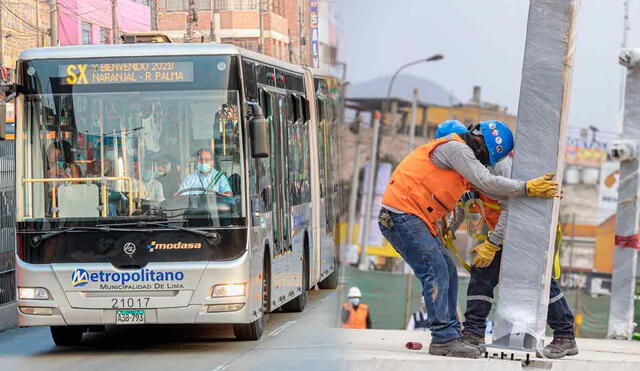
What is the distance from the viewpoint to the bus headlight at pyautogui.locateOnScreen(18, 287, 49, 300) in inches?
395

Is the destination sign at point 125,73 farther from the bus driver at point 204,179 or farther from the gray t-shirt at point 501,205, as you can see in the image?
the gray t-shirt at point 501,205

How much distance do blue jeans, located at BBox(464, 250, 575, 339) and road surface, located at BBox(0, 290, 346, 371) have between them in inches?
56.5

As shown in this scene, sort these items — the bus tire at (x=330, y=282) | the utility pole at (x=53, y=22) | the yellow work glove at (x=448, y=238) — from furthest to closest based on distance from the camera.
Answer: the utility pole at (x=53, y=22), the bus tire at (x=330, y=282), the yellow work glove at (x=448, y=238)

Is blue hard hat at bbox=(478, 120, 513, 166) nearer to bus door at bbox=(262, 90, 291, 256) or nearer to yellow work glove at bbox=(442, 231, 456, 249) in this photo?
yellow work glove at bbox=(442, 231, 456, 249)

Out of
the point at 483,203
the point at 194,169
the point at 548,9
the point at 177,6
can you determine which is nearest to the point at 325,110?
the point at 177,6

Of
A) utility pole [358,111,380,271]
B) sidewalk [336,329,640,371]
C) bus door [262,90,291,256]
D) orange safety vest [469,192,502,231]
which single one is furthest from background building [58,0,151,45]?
sidewalk [336,329,640,371]

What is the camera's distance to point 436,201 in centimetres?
659

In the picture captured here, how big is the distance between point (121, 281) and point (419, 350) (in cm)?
381

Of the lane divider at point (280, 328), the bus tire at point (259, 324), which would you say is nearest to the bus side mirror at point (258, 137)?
the bus tire at point (259, 324)

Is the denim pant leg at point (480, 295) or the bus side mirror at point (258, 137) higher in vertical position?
the bus side mirror at point (258, 137)

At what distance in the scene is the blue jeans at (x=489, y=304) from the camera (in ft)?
22.9

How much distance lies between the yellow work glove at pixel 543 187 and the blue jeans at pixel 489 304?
96cm

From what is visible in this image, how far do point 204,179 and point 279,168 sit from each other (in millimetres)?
2114

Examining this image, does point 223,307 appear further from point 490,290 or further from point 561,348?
point 561,348
